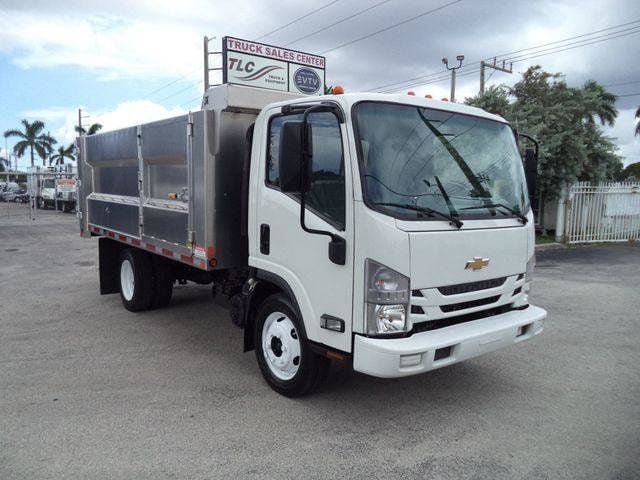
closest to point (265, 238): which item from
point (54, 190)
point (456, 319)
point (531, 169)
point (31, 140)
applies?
point (456, 319)

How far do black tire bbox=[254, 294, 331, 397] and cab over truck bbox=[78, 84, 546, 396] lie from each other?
1 centimetres

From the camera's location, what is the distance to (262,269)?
4434mm

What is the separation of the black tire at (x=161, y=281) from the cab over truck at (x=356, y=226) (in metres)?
1.68

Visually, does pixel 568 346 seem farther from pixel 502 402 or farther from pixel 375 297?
pixel 375 297

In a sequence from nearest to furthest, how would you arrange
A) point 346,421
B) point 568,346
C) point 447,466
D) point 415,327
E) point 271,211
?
point 447,466
point 415,327
point 346,421
point 271,211
point 568,346

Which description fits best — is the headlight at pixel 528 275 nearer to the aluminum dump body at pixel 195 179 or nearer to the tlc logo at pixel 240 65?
the aluminum dump body at pixel 195 179

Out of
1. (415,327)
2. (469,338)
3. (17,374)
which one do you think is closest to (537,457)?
(469,338)

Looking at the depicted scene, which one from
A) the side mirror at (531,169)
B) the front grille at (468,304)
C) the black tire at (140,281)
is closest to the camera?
the front grille at (468,304)

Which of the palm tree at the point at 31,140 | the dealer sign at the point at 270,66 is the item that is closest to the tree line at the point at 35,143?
the palm tree at the point at 31,140

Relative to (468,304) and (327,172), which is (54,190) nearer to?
(327,172)

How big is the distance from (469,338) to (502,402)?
3.54ft

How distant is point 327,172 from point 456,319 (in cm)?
143

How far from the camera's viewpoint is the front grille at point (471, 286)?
12.0 ft

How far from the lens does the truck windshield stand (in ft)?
11.6
